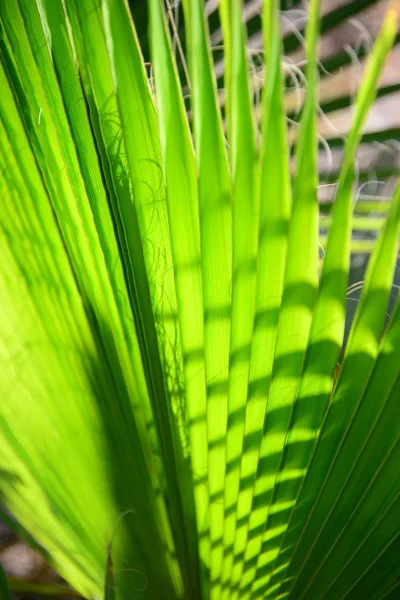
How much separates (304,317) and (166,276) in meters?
0.13

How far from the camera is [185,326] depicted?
41cm

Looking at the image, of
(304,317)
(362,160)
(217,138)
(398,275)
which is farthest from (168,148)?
(398,275)

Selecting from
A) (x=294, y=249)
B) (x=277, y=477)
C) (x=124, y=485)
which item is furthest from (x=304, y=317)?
(x=124, y=485)

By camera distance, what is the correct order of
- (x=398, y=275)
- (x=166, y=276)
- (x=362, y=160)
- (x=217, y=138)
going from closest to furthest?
(x=217, y=138), (x=166, y=276), (x=362, y=160), (x=398, y=275)

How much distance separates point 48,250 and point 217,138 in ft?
0.68

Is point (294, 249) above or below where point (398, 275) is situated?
below

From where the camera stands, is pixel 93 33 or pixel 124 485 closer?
pixel 93 33

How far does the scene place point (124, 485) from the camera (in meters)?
0.53

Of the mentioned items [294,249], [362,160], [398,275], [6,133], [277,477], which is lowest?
[277,477]

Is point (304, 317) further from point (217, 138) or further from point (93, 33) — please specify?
point (93, 33)

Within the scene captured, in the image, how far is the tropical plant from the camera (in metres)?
0.33

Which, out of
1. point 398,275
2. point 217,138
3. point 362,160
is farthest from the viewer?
point 398,275

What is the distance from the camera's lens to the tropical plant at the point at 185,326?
1.07 ft

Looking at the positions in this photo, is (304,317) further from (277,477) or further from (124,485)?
(124,485)
